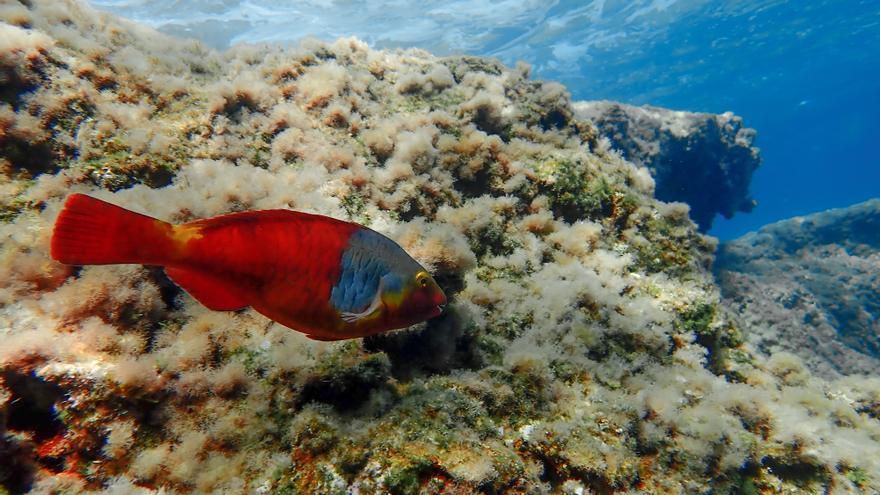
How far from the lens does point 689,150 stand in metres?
13.4

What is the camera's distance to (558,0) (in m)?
30.4

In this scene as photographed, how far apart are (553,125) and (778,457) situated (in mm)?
4092

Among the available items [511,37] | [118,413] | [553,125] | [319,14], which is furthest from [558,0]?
[118,413]

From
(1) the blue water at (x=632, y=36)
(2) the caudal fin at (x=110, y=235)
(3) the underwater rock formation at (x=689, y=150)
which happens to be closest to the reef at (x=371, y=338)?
(2) the caudal fin at (x=110, y=235)

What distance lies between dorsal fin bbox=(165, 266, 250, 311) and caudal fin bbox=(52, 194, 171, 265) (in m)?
0.10

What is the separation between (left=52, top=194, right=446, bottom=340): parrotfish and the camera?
1.50m

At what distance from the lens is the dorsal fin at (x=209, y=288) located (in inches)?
62.3

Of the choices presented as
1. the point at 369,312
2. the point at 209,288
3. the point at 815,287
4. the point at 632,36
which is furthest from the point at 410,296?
the point at 632,36

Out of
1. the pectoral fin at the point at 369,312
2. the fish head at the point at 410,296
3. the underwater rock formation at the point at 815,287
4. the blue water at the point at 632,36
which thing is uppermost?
the blue water at the point at 632,36

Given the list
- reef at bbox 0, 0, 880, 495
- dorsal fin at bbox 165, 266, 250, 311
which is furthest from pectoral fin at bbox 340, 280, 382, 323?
reef at bbox 0, 0, 880, 495

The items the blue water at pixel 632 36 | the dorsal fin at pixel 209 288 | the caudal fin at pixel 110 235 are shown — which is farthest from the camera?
the blue water at pixel 632 36

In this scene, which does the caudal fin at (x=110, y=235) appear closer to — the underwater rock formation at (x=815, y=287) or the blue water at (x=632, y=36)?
the underwater rock formation at (x=815, y=287)

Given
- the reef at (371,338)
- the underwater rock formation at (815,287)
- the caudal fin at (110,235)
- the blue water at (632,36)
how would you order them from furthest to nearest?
the blue water at (632,36) → the underwater rock formation at (815,287) → the reef at (371,338) → the caudal fin at (110,235)

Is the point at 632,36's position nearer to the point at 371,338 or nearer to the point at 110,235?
the point at 371,338
